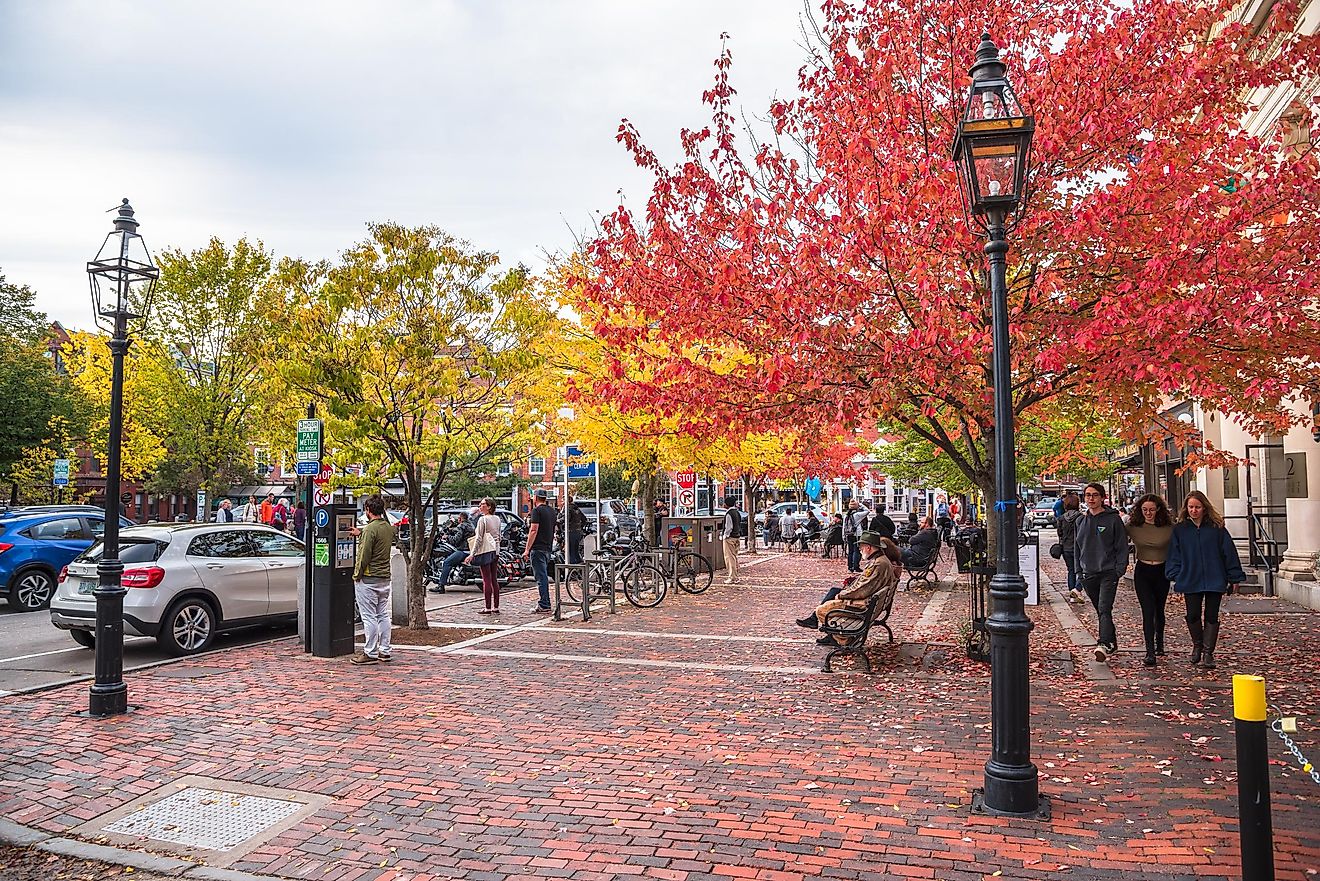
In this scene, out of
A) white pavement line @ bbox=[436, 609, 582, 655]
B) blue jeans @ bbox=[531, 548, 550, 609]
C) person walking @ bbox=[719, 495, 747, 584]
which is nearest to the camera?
white pavement line @ bbox=[436, 609, 582, 655]

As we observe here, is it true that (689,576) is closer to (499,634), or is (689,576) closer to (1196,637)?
(499,634)

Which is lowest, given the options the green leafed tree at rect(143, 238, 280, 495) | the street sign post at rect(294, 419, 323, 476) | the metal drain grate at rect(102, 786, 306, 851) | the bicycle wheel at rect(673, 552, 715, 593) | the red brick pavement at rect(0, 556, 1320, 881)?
the metal drain grate at rect(102, 786, 306, 851)

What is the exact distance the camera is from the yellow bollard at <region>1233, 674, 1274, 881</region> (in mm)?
3908

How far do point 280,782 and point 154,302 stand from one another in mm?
31000

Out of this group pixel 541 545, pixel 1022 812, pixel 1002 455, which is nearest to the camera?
pixel 1022 812

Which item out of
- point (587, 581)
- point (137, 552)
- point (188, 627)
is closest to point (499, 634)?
point (587, 581)

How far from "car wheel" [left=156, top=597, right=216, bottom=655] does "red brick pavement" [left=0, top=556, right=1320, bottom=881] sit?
68 cm

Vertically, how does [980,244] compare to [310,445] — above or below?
above

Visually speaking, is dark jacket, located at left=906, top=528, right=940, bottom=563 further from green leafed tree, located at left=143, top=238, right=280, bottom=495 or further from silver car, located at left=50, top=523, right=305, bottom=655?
green leafed tree, located at left=143, top=238, right=280, bottom=495

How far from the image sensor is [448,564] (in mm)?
18000

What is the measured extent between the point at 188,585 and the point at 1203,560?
10.8m

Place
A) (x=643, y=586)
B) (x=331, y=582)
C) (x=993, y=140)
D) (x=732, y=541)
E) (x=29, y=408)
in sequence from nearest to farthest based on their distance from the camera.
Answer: (x=993, y=140)
(x=331, y=582)
(x=643, y=586)
(x=732, y=541)
(x=29, y=408)

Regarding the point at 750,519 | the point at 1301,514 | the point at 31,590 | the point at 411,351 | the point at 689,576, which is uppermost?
the point at 411,351

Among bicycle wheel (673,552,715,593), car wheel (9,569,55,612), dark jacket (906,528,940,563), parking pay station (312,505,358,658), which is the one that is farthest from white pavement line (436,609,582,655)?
car wheel (9,569,55,612)
